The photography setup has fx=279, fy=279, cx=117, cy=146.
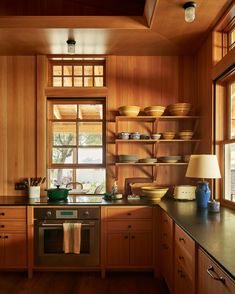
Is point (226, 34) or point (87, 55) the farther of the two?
point (87, 55)

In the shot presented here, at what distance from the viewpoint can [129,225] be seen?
3.10m

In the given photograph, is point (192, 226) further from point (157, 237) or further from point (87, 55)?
point (87, 55)

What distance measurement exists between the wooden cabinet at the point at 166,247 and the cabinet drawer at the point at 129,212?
0.54 ft

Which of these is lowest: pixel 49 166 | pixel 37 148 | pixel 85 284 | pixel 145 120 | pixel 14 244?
pixel 85 284

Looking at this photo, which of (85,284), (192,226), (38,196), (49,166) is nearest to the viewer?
(192,226)

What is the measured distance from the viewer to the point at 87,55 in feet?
12.2

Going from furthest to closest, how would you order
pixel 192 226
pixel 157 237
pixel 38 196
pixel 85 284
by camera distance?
pixel 38 196
pixel 157 237
pixel 85 284
pixel 192 226

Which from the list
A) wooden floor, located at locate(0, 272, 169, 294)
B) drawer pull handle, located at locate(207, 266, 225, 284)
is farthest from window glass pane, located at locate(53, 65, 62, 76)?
drawer pull handle, located at locate(207, 266, 225, 284)

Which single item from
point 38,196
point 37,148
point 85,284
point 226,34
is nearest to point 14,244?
point 38,196

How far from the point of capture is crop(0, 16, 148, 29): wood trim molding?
2898mm

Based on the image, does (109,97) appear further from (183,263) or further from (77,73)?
(183,263)

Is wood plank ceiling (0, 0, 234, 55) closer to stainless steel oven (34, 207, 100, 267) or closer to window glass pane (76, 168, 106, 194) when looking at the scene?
window glass pane (76, 168, 106, 194)

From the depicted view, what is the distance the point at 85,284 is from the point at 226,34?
298 cm

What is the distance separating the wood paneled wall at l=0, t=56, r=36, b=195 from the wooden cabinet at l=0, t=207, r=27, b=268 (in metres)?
0.59
